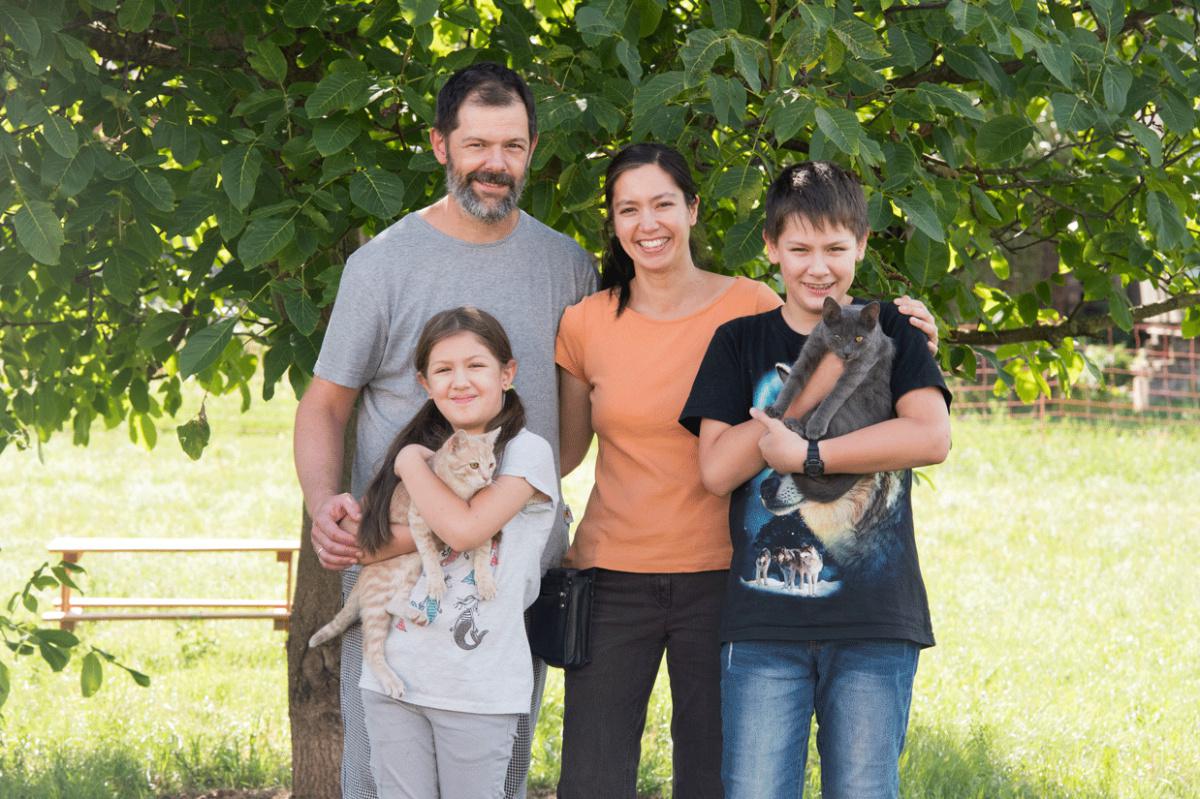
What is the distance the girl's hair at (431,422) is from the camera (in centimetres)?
266

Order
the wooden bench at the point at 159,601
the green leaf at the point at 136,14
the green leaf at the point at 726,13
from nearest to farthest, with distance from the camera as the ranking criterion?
1. the green leaf at the point at 726,13
2. the green leaf at the point at 136,14
3. the wooden bench at the point at 159,601

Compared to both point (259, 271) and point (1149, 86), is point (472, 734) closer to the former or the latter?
point (259, 271)

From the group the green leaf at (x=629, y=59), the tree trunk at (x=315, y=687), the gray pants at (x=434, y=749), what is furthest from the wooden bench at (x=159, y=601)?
the green leaf at (x=629, y=59)

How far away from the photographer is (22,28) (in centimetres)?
280

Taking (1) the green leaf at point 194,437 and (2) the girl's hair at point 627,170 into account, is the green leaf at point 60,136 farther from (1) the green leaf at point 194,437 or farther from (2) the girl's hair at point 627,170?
(2) the girl's hair at point 627,170

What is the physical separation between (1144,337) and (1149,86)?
1797 centimetres

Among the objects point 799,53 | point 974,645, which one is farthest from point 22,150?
point 974,645

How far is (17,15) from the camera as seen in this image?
2.82 metres

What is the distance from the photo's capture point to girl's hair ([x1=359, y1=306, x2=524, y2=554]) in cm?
266

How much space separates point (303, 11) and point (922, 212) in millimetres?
1684

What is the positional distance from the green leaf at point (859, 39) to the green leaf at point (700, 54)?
0.24 meters

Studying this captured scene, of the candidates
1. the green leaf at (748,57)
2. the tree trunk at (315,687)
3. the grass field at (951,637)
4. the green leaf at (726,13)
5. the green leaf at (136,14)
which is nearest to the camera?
the green leaf at (748,57)

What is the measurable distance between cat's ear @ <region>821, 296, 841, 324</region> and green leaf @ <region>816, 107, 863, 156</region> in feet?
0.96

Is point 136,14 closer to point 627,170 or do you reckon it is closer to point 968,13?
point 627,170
